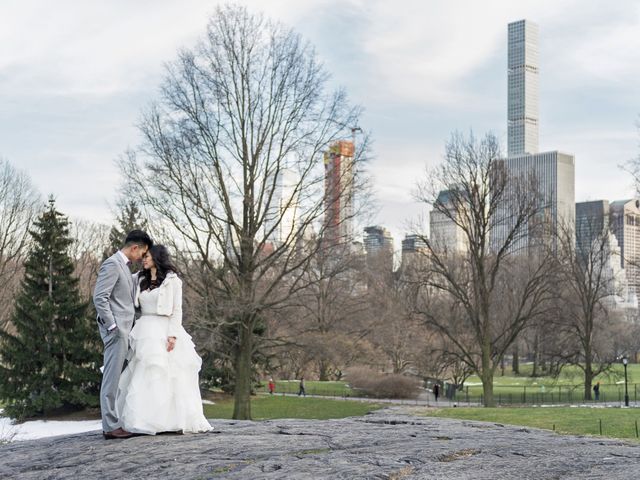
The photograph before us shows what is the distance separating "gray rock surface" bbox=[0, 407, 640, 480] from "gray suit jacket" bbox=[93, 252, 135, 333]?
1.28 meters

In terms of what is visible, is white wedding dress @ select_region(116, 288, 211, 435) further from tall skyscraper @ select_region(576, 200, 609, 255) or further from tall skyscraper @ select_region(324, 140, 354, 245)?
tall skyscraper @ select_region(576, 200, 609, 255)

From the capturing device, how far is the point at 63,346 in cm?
2873

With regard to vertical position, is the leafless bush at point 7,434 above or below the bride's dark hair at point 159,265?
below

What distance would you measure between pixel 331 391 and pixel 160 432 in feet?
129

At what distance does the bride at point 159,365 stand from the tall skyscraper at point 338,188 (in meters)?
13.6

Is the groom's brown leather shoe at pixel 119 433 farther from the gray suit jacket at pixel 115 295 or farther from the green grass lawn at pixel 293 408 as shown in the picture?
the green grass lawn at pixel 293 408

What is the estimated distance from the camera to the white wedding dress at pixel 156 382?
315 inches

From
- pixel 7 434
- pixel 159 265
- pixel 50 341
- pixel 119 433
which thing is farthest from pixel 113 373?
pixel 50 341

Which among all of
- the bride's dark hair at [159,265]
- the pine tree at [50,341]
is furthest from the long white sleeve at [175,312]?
the pine tree at [50,341]

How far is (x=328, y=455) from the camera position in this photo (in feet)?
22.4

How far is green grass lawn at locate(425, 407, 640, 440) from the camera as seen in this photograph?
1877 cm

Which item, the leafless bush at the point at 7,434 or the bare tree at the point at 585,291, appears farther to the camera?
the bare tree at the point at 585,291

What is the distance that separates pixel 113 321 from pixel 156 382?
0.79 meters

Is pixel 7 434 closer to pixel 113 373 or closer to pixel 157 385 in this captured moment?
pixel 113 373
